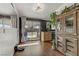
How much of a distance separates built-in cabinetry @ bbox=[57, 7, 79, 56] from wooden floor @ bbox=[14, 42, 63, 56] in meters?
0.17

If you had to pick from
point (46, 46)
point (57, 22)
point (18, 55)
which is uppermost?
point (57, 22)

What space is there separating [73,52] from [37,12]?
3.16ft

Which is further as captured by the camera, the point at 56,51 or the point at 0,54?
the point at 56,51

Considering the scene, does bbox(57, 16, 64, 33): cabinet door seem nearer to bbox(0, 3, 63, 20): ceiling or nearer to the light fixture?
bbox(0, 3, 63, 20): ceiling

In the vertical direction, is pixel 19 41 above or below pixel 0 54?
above

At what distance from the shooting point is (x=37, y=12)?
1967 millimetres

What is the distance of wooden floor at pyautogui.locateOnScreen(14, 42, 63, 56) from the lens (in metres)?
1.93

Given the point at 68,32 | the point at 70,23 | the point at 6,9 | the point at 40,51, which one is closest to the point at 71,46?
the point at 68,32

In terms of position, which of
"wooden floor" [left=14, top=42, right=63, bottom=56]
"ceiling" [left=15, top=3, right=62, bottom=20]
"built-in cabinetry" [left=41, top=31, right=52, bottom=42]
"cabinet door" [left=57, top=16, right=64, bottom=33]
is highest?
"ceiling" [left=15, top=3, right=62, bottom=20]

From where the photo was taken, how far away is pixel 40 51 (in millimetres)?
1972

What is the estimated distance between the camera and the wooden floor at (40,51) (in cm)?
193

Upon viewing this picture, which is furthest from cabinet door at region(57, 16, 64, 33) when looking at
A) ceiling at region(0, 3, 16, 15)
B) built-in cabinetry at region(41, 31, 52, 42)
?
ceiling at region(0, 3, 16, 15)

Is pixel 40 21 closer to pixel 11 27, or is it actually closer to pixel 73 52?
pixel 11 27

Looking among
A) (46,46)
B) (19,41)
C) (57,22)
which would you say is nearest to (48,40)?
(46,46)
